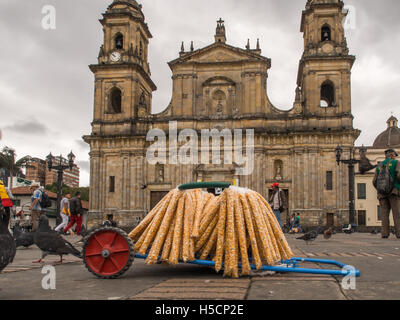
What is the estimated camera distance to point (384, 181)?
9.92m

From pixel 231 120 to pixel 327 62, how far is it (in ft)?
28.8

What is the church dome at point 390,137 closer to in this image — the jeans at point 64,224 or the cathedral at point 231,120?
the cathedral at point 231,120

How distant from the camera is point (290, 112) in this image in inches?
1380

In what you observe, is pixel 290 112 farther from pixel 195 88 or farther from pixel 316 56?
pixel 195 88

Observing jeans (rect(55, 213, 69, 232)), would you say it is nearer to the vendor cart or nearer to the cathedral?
the vendor cart

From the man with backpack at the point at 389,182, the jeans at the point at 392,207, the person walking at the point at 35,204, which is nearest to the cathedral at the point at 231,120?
the person walking at the point at 35,204

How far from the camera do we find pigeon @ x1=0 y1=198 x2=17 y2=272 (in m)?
3.97

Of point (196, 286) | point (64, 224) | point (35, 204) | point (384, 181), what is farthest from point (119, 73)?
point (196, 286)

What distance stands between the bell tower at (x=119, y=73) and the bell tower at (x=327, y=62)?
1349 centimetres

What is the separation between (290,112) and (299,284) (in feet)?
103

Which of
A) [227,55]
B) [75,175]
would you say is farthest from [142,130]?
[75,175]

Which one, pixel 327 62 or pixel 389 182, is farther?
pixel 327 62

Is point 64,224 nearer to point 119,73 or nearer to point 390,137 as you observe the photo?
point 119,73

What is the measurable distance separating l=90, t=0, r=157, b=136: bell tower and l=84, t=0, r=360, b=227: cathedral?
0.28 ft
